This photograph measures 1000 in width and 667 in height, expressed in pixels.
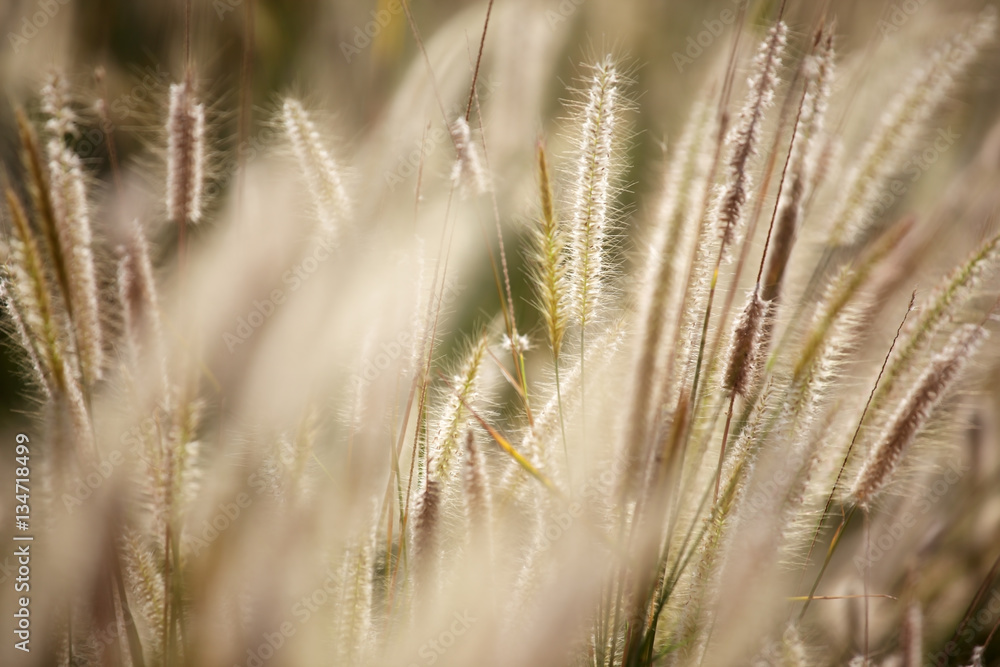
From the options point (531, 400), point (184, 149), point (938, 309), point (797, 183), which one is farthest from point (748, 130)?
point (184, 149)

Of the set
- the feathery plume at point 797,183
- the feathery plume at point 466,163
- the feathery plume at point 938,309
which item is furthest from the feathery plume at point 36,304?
the feathery plume at point 938,309

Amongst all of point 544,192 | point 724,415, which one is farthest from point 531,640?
point 544,192

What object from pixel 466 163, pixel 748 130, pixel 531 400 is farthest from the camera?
pixel 531 400

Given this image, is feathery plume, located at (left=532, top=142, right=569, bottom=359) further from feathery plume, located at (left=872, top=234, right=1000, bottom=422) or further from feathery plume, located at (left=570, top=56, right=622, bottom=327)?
feathery plume, located at (left=872, top=234, right=1000, bottom=422)

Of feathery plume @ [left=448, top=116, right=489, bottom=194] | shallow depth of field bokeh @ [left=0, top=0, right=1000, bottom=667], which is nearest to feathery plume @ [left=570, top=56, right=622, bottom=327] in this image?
shallow depth of field bokeh @ [left=0, top=0, right=1000, bottom=667]

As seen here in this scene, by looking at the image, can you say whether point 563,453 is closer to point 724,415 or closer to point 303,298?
point 724,415

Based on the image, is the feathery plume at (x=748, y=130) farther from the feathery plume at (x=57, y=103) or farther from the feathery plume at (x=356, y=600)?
the feathery plume at (x=57, y=103)

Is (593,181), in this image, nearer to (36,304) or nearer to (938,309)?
(938,309)
